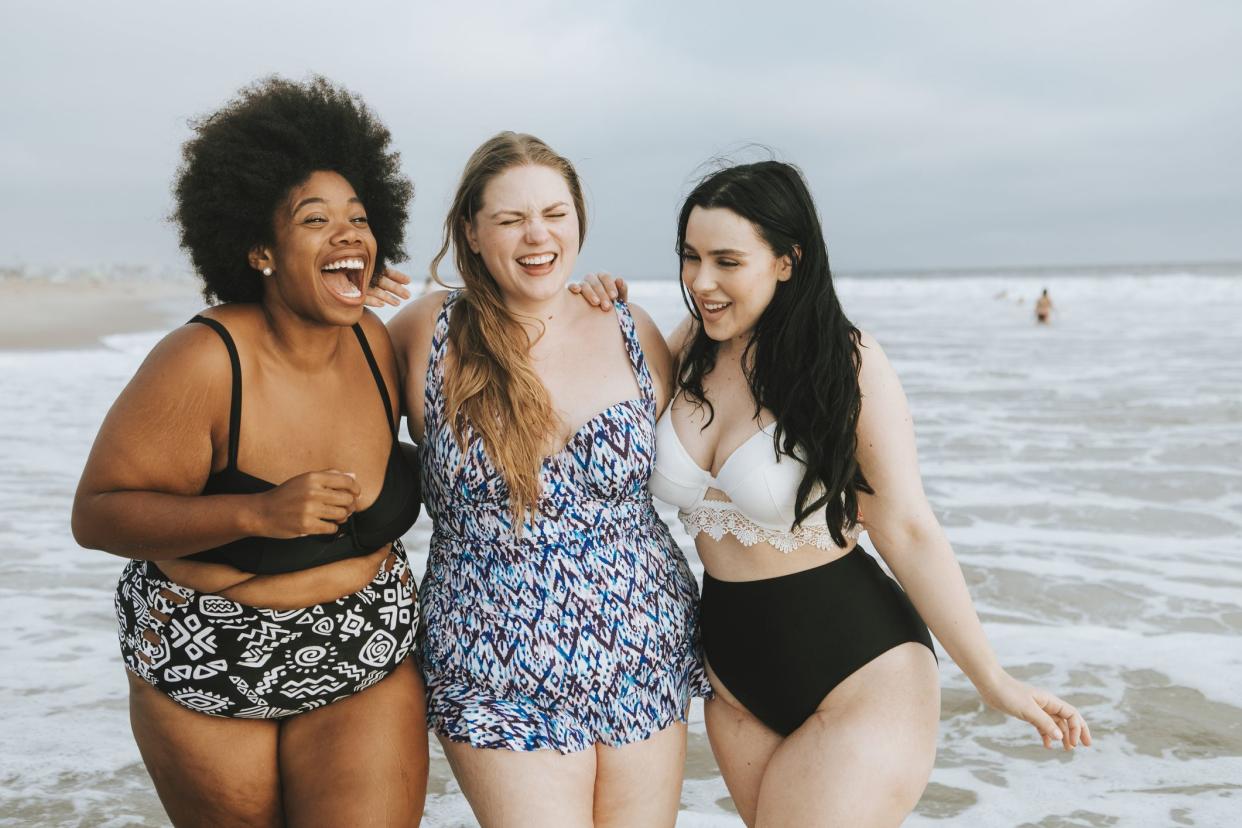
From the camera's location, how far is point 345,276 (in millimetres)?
2820

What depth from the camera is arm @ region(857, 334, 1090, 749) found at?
3123mm

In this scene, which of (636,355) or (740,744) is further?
(636,355)

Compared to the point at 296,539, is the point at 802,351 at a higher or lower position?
higher

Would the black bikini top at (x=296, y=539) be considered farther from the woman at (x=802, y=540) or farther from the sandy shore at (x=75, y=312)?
the sandy shore at (x=75, y=312)

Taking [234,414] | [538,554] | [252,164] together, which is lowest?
Result: [538,554]

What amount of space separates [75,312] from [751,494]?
30.9 meters

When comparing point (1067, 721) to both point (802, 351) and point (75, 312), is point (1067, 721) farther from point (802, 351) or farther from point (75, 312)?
point (75, 312)

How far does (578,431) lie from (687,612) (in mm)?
659

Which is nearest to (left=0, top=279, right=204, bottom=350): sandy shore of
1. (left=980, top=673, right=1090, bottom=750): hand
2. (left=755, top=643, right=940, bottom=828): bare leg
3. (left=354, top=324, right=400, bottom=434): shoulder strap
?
(left=354, top=324, right=400, bottom=434): shoulder strap

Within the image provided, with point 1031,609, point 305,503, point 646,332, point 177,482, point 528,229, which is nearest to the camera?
point 305,503

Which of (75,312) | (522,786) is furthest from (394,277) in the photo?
(75,312)

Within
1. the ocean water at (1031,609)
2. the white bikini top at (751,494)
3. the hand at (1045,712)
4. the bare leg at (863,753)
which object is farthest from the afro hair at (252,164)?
the hand at (1045,712)

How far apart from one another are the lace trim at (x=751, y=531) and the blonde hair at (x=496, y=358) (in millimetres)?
528

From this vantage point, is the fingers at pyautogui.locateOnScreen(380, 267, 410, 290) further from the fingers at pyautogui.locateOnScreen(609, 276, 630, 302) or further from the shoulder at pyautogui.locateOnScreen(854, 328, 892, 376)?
the shoulder at pyautogui.locateOnScreen(854, 328, 892, 376)
